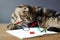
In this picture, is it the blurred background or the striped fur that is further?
the blurred background

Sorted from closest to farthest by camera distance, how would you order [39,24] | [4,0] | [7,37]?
1. [7,37]
2. [39,24]
3. [4,0]

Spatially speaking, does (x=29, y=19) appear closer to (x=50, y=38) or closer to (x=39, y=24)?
(x=39, y=24)

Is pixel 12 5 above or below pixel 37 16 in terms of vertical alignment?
above

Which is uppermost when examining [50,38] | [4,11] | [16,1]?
[16,1]

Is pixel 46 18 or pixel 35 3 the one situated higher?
pixel 35 3

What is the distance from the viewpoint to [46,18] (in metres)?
1.50

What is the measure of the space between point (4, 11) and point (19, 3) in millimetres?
194

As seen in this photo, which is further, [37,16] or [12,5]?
[12,5]

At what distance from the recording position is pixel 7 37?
1057 millimetres

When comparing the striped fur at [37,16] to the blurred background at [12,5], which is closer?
the striped fur at [37,16]

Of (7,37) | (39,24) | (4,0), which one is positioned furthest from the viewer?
(4,0)

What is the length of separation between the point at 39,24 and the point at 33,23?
2.2 inches

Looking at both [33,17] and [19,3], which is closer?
[33,17]

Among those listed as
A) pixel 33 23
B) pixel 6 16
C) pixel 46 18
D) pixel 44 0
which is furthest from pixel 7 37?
pixel 44 0
